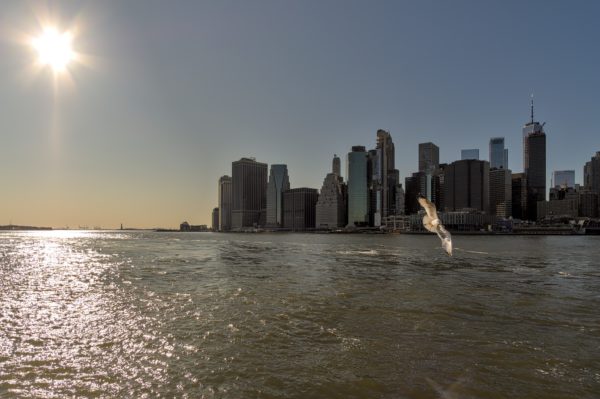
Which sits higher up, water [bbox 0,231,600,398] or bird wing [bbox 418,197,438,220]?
bird wing [bbox 418,197,438,220]

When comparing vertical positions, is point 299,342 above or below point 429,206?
below

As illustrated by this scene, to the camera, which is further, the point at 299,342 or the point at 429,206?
the point at 299,342

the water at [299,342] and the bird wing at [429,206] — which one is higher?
the bird wing at [429,206]

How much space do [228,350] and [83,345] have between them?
20.6ft

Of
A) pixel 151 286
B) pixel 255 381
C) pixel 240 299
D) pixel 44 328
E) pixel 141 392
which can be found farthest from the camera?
pixel 151 286

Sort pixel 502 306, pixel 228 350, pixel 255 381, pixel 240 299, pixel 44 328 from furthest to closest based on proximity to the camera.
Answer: pixel 240 299, pixel 502 306, pixel 44 328, pixel 228 350, pixel 255 381

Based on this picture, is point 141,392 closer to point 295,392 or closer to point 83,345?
point 295,392

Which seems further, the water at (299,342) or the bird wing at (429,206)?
the bird wing at (429,206)

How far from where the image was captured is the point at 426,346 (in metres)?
15.7

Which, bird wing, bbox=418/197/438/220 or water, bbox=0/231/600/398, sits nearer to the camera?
water, bbox=0/231/600/398

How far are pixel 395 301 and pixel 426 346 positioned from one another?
10030 millimetres

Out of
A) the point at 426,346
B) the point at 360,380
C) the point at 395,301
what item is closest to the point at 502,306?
the point at 395,301

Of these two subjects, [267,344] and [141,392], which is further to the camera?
[267,344]

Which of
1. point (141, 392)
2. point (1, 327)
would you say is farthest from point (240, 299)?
point (141, 392)
